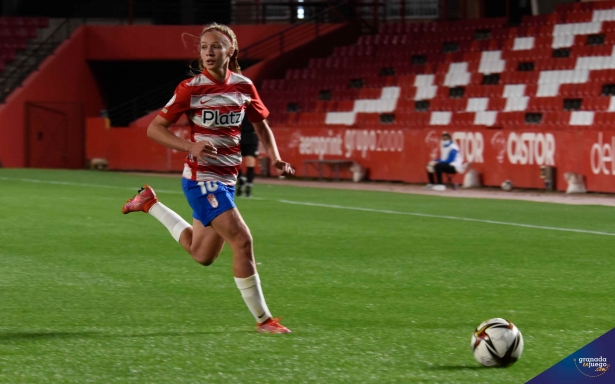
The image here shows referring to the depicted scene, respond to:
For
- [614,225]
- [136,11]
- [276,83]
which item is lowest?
[614,225]

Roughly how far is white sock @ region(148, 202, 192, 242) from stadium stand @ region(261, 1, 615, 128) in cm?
1647

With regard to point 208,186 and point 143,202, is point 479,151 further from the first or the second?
point 208,186

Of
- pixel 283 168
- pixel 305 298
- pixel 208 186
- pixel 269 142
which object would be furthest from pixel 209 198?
pixel 305 298

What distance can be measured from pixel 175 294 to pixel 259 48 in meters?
26.6

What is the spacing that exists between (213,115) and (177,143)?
1.02ft

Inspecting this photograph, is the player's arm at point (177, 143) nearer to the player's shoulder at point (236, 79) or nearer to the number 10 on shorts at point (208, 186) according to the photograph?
the number 10 on shorts at point (208, 186)

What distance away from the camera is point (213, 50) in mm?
6359

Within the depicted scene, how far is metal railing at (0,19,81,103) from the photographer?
35156 millimetres

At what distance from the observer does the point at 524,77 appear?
2639cm

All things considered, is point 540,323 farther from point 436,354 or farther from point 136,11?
point 136,11

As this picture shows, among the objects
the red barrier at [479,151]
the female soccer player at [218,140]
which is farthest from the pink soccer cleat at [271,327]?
the red barrier at [479,151]

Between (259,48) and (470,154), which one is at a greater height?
(259,48)

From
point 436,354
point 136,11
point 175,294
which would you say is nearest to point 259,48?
point 136,11

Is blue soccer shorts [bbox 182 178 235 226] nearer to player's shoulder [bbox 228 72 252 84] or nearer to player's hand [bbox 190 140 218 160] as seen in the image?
player's hand [bbox 190 140 218 160]
